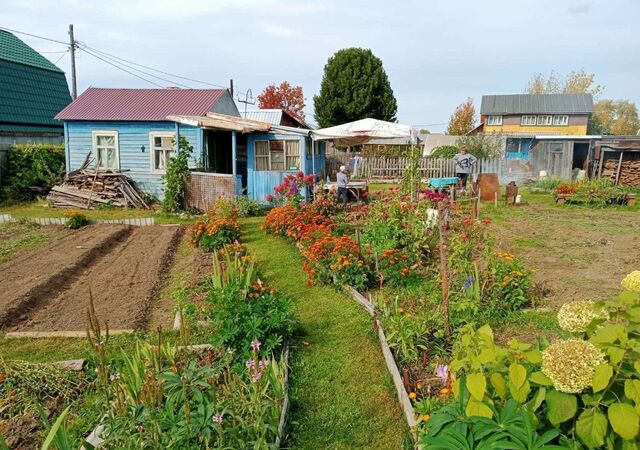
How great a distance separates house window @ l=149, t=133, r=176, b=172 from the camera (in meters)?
16.0

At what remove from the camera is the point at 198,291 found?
6703 millimetres

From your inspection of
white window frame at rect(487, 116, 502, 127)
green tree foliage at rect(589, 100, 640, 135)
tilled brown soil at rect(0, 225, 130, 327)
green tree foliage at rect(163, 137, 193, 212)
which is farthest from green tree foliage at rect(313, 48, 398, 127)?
green tree foliage at rect(589, 100, 640, 135)

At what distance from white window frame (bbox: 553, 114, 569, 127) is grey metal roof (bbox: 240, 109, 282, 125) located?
35.1m

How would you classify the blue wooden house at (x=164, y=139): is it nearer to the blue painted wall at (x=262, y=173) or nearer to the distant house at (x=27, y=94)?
the blue painted wall at (x=262, y=173)

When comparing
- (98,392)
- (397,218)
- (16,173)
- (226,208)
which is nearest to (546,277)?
(397,218)

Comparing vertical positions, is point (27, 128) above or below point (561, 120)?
below

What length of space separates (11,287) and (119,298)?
173 centimetres

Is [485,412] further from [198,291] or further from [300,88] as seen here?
[300,88]

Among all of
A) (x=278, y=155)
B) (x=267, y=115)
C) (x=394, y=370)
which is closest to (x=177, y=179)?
(x=278, y=155)

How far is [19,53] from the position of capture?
2067 centimetres

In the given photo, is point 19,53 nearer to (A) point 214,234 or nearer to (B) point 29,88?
(B) point 29,88

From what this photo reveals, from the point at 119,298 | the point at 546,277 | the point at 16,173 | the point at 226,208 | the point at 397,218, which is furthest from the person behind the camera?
the point at 16,173

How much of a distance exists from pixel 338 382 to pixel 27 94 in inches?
838

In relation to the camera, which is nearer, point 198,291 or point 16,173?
point 198,291
